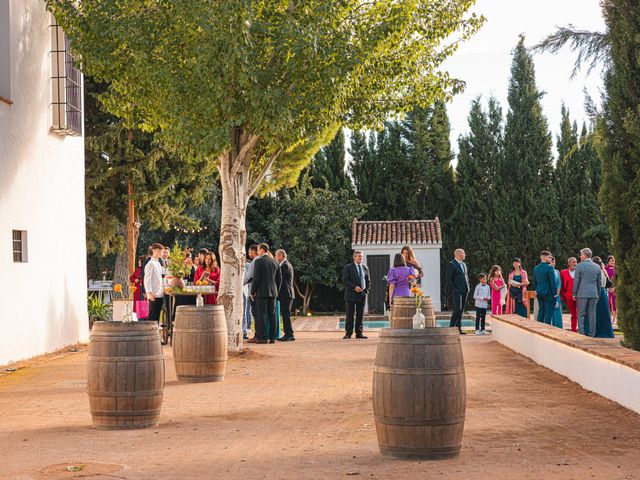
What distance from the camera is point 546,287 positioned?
2231 centimetres

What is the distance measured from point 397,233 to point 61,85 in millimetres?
21316

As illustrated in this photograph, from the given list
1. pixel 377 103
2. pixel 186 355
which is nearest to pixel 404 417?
pixel 186 355

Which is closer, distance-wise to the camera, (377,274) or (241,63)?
(241,63)

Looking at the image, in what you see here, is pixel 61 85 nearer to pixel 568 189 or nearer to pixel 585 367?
pixel 585 367

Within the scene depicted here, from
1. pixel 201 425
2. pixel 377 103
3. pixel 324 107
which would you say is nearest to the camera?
pixel 201 425

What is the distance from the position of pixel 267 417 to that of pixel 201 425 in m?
0.78

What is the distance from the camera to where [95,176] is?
29.5 m

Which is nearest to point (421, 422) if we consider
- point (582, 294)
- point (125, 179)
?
point (582, 294)

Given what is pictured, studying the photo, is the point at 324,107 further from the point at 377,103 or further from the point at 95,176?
the point at 95,176

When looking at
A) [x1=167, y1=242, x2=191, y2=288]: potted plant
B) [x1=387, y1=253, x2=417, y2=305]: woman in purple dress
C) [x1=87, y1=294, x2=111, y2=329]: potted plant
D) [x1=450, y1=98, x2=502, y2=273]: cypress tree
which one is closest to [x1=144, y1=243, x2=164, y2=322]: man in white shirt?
[x1=167, y1=242, x2=191, y2=288]: potted plant

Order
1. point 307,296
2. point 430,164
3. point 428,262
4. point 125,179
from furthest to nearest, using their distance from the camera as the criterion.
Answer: point 430,164 → point 307,296 → point 428,262 → point 125,179

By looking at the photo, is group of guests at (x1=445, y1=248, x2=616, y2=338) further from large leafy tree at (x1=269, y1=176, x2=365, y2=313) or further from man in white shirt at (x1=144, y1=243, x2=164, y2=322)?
large leafy tree at (x1=269, y1=176, x2=365, y2=313)

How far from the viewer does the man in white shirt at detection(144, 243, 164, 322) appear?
19750 mm

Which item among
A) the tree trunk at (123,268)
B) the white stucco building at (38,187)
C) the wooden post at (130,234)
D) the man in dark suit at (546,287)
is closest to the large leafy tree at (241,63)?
the white stucco building at (38,187)
